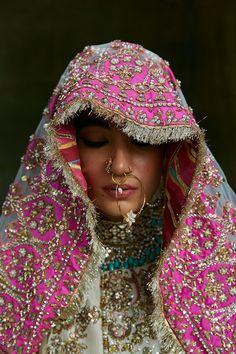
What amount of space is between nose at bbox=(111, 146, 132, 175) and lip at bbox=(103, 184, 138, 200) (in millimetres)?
36

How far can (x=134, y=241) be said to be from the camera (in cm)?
165

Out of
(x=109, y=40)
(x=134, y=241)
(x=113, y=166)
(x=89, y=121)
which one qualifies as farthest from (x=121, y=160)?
(x=109, y=40)

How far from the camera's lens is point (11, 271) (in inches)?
60.1

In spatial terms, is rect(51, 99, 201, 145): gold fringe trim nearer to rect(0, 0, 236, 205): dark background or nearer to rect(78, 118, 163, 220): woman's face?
rect(78, 118, 163, 220): woman's face

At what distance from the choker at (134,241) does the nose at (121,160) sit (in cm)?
16

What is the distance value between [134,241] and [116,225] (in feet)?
0.22

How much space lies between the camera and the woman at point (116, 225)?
1.47 m

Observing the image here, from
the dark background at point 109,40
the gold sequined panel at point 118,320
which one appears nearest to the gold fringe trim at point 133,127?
the gold sequined panel at point 118,320

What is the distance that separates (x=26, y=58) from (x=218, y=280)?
153 cm

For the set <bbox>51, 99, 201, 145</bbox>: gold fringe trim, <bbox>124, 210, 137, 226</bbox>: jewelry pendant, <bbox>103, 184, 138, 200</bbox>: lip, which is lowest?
<bbox>124, 210, 137, 226</bbox>: jewelry pendant

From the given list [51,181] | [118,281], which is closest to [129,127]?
[51,181]

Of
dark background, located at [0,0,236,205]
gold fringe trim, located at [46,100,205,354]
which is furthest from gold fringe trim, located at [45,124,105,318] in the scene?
dark background, located at [0,0,236,205]

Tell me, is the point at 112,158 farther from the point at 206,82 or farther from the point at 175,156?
the point at 206,82

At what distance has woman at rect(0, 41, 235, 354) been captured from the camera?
1473 mm
